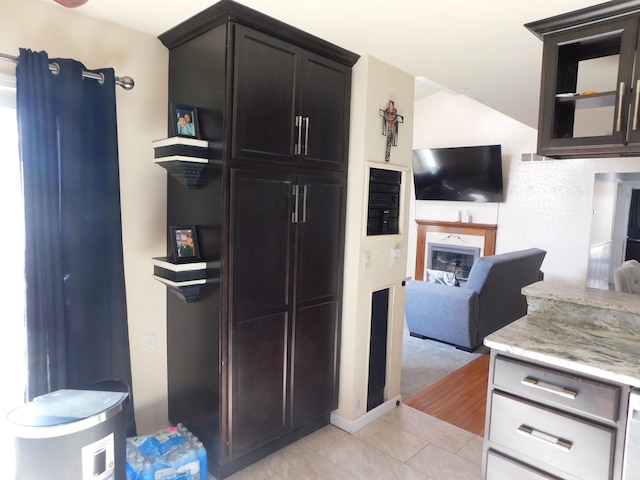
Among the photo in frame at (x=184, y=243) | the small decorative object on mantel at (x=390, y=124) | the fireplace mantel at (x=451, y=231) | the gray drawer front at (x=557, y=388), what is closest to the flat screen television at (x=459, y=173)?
the fireplace mantel at (x=451, y=231)

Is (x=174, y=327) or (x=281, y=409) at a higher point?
(x=174, y=327)

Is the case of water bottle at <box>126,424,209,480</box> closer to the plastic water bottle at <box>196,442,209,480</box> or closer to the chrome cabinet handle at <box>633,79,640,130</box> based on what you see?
the plastic water bottle at <box>196,442,209,480</box>

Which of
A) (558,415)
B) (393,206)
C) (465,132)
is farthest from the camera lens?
(465,132)

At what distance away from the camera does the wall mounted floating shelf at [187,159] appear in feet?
6.53

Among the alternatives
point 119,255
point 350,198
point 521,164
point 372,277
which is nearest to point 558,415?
point 372,277

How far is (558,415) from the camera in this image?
1.64 m

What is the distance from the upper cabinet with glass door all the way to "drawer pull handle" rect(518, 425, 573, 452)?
1239 millimetres

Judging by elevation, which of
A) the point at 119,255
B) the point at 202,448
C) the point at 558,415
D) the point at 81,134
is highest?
the point at 81,134

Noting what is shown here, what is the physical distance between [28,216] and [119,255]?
1.39 feet

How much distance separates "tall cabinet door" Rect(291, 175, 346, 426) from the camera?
94.3 inches

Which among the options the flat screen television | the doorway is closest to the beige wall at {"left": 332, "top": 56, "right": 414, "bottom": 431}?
the flat screen television

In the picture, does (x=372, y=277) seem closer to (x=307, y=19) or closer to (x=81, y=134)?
(x=307, y=19)

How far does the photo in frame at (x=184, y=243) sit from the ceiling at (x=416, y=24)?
3.31ft

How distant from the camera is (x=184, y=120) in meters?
2.06
